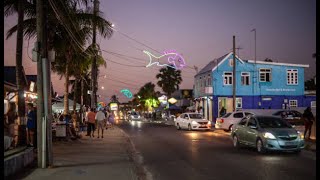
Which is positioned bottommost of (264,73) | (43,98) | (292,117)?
(292,117)

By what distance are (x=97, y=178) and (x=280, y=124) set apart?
10.1 meters

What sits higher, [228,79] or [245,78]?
[245,78]

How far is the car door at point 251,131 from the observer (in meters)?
20.0

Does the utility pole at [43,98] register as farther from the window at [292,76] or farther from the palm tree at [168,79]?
the palm tree at [168,79]

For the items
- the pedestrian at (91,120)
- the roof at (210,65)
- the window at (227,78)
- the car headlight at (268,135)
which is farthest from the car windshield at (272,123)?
the roof at (210,65)

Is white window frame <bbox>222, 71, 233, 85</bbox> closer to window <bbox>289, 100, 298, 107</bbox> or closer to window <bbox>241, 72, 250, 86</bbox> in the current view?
window <bbox>241, 72, 250, 86</bbox>

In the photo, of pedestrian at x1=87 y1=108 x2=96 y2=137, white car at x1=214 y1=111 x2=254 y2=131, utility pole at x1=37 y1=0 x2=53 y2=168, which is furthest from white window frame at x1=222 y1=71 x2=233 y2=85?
utility pole at x1=37 y1=0 x2=53 y2=168

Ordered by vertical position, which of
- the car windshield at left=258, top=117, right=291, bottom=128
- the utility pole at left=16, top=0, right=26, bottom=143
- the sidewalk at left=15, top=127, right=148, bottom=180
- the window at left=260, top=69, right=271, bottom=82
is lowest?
the sidewalk at left=15, top=127, right=148, bottom=180

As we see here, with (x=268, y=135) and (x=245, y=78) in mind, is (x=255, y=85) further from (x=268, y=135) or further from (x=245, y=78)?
(x=268, y=135)

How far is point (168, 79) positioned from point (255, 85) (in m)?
41.8

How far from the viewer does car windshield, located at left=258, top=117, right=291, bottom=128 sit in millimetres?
20078

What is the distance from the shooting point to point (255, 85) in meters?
57.8

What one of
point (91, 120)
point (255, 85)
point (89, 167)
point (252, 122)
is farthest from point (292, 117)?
point (89, 167)

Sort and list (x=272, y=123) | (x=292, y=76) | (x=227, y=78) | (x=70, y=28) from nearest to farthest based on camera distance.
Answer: (x=272, y=123) < (x=70, y=28) < (x=227, y=78) < (x=292, y=76)
